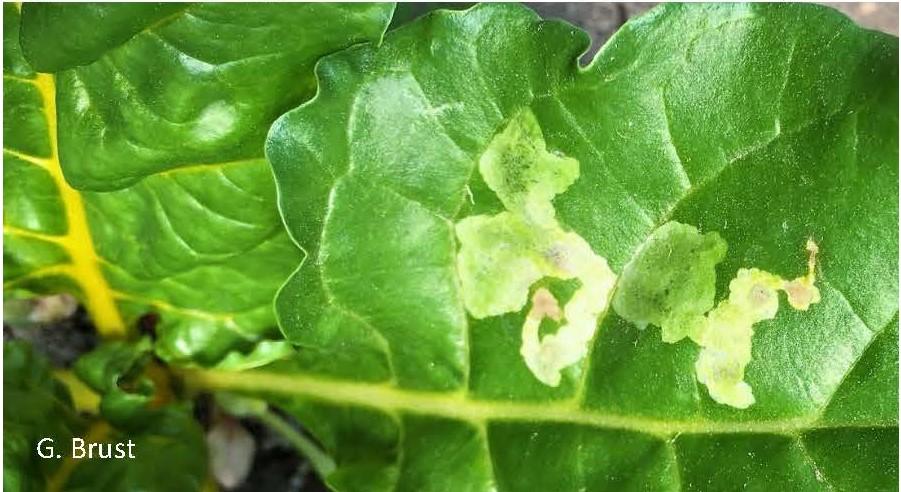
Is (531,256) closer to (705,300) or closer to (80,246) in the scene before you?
(705,300)

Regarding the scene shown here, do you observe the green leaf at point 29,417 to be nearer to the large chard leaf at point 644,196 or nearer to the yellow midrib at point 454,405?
the yellow midrib at point 454,405

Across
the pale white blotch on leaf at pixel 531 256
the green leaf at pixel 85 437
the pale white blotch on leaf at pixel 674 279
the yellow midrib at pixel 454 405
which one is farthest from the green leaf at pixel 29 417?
the pale white blotch on leaf at pixel 674 279

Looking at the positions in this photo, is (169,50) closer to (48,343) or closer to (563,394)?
(563,394)

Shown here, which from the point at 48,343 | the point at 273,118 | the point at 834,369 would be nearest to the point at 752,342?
the point at 834,369

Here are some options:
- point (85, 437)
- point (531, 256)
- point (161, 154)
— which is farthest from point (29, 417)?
→ point (531, 256)

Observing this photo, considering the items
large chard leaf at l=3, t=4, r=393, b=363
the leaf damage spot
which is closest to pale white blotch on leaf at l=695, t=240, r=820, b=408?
the leaf damage spot
